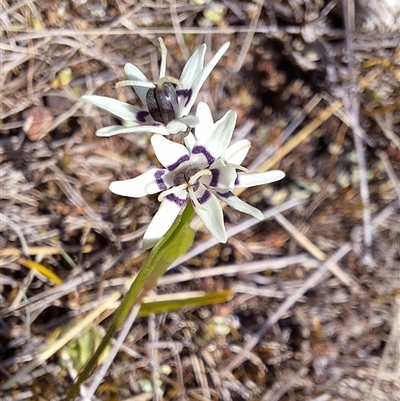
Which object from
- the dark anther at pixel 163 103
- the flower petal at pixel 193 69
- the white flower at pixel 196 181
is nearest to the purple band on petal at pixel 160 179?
the white flower at pixel 196 181

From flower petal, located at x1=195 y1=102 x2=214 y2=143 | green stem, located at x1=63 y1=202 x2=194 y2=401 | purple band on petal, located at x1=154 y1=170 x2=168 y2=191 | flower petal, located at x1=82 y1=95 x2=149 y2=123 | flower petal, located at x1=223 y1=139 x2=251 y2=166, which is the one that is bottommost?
green stem, located at x1=63 y1=202 x2=194 y2=401

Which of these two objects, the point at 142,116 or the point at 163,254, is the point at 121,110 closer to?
the point at 142,116

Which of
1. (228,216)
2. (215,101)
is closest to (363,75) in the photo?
(215,101)

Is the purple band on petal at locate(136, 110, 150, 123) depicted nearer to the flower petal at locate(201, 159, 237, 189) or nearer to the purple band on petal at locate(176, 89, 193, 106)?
the purple band on petal at locate(176, 89, 193, 106)

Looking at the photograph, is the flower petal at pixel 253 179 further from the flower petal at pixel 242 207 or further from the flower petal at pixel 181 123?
the flower petal at pixel 181 123

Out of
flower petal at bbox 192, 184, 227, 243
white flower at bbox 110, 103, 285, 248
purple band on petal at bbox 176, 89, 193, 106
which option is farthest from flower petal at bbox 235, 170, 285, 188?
purple band on petal at bbox 176, 89, 193, 106

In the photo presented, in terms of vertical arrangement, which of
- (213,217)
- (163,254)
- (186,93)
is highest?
(186,93)

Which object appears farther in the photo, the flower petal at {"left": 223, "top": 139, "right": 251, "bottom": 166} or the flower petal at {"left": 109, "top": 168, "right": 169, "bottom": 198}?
the flower petal at {"left": 223, "top": 139, "right": 251, "bottom": 166}

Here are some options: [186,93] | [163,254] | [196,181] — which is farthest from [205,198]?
[186,93]
